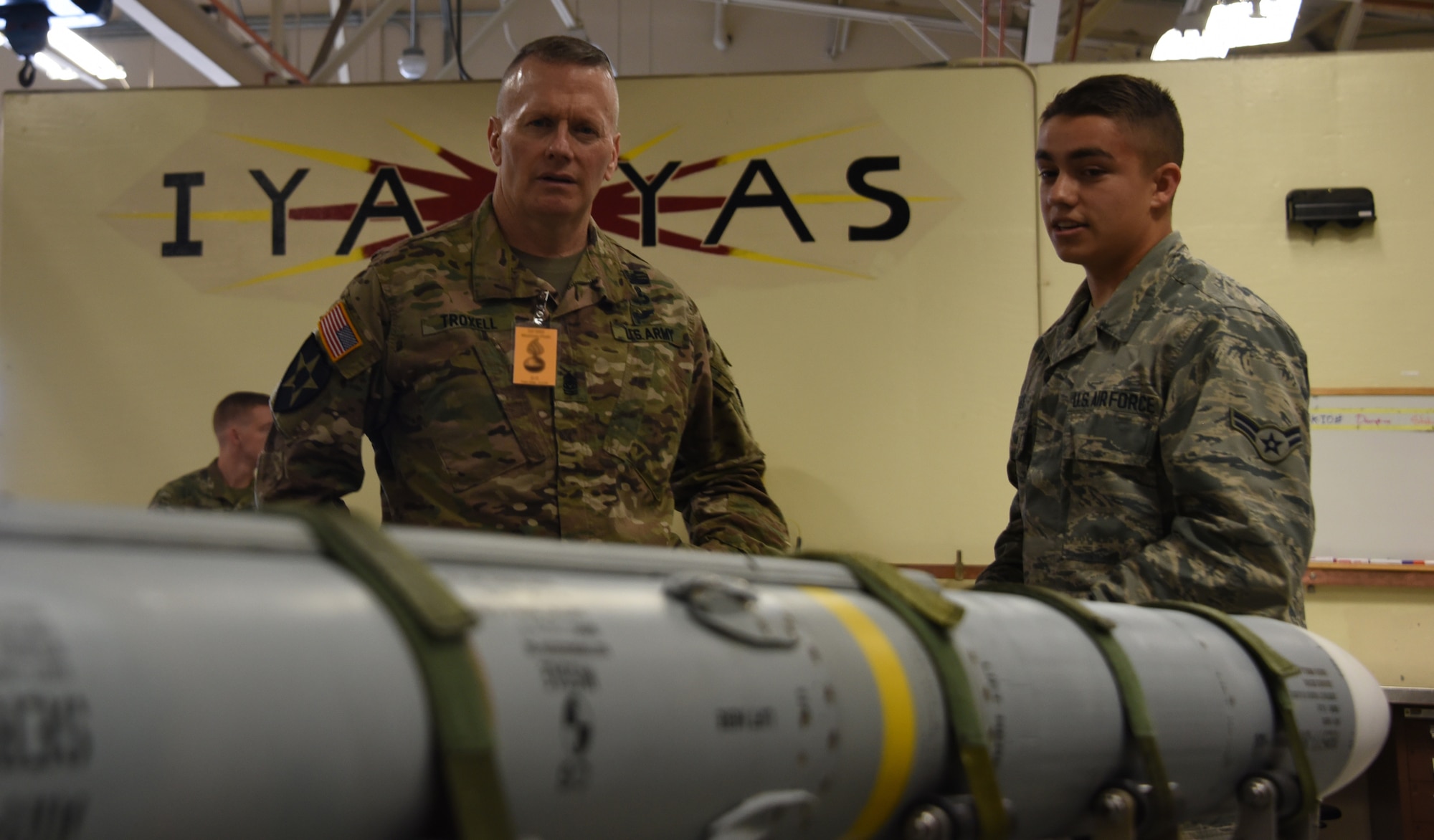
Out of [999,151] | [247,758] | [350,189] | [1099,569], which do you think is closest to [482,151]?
[350,189]

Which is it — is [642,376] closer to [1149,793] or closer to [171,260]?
[1149,793]

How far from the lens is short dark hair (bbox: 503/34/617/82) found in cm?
166

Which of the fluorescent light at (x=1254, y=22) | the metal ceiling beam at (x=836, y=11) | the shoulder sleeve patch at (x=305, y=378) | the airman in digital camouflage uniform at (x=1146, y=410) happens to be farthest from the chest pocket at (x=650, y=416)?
the metal ceiling beam at (x=836, y=11)

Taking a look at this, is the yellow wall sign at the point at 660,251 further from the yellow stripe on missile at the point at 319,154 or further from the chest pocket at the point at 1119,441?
the chest pocket at the point at 1119,441

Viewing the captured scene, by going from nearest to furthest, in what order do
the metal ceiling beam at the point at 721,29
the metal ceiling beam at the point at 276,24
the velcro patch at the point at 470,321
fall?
the velcro patch at the point at 470,321 < the metal ceiling beam at the point at 276,24 < the metal ceiling beam at the point at 721,29

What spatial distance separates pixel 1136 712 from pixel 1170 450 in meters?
0.54

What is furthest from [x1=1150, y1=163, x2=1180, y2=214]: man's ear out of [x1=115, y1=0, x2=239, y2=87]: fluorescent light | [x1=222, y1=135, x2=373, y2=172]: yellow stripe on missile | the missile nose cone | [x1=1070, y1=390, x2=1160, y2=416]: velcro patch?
[x1=115, y1=0, x2=239, y2=87]: fluorescent light

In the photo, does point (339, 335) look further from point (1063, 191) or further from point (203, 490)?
point (203, 490)

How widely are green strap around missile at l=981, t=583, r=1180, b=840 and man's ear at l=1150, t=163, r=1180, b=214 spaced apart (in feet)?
2.79

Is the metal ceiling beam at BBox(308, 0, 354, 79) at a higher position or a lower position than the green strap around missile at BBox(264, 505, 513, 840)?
higher

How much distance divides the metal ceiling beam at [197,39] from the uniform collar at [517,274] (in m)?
2.00

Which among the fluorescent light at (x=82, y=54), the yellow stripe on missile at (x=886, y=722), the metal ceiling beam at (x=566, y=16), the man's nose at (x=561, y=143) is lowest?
the yellow stripe on missile at (x=886, y=722)

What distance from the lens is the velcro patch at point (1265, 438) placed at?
52.7 inches

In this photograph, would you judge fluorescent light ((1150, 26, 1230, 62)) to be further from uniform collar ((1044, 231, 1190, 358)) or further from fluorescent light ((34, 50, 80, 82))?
fluorescent light ((34, 50, 80, 82))
